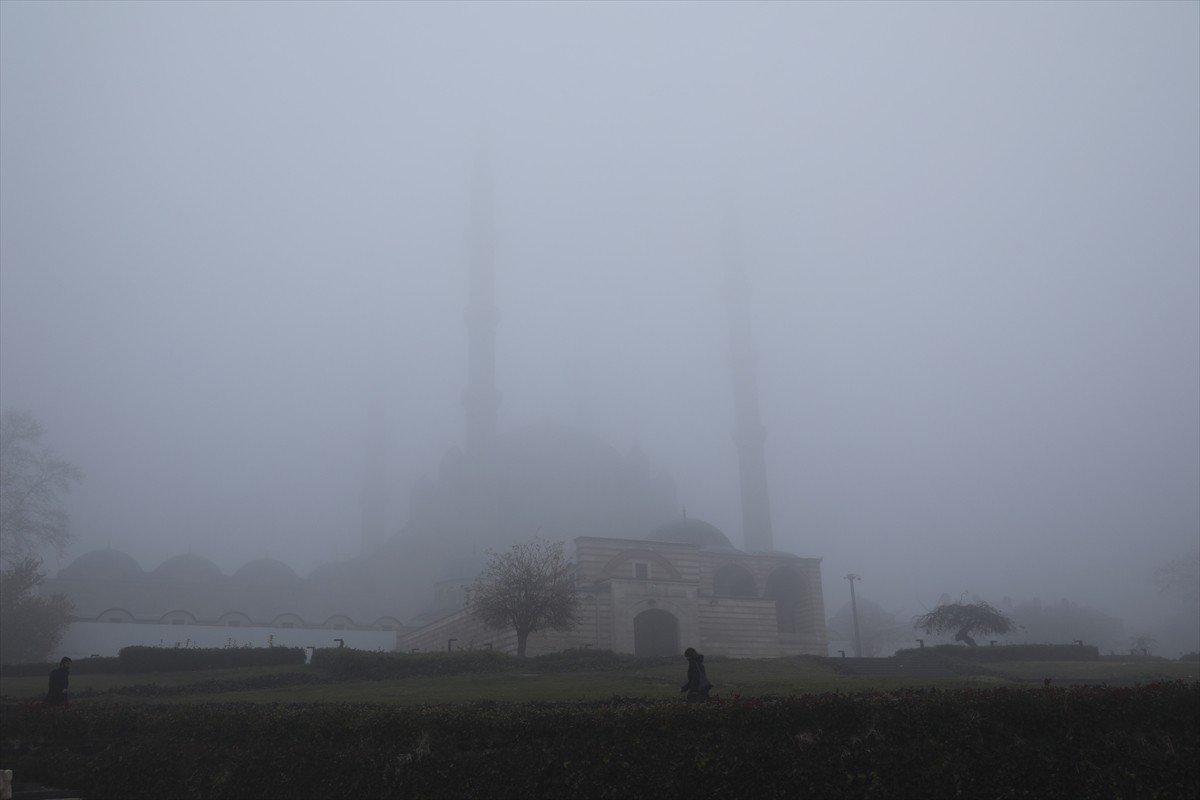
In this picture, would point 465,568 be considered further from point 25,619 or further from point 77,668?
point 77,668

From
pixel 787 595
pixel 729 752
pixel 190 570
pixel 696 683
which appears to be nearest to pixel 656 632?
pixel 787 595

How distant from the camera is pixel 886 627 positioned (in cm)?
8688

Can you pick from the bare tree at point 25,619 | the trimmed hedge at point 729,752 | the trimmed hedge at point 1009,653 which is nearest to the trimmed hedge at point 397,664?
the trimmed hedge at point 729,752

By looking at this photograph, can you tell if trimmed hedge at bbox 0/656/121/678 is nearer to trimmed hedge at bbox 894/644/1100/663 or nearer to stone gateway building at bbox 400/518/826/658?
stone gateway building at bbox 400/518/826/658

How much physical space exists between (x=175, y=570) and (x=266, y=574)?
25.4 feet

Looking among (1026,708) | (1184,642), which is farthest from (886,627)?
(1026,708)

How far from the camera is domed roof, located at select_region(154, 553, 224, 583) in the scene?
7581cm

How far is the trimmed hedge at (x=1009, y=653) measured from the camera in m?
33.9

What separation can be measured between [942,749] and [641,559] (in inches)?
1343

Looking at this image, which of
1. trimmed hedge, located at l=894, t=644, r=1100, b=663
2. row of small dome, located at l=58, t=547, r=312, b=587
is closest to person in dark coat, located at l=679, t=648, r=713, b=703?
trimmed hedge, located at l=894, t=644, r=1100, b=663

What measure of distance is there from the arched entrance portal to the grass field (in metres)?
12.3

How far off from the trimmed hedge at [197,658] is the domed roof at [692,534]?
29704 mm

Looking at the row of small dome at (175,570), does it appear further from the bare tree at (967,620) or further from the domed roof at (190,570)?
the bare tree at (967,620)

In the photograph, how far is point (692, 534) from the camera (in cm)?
5778
